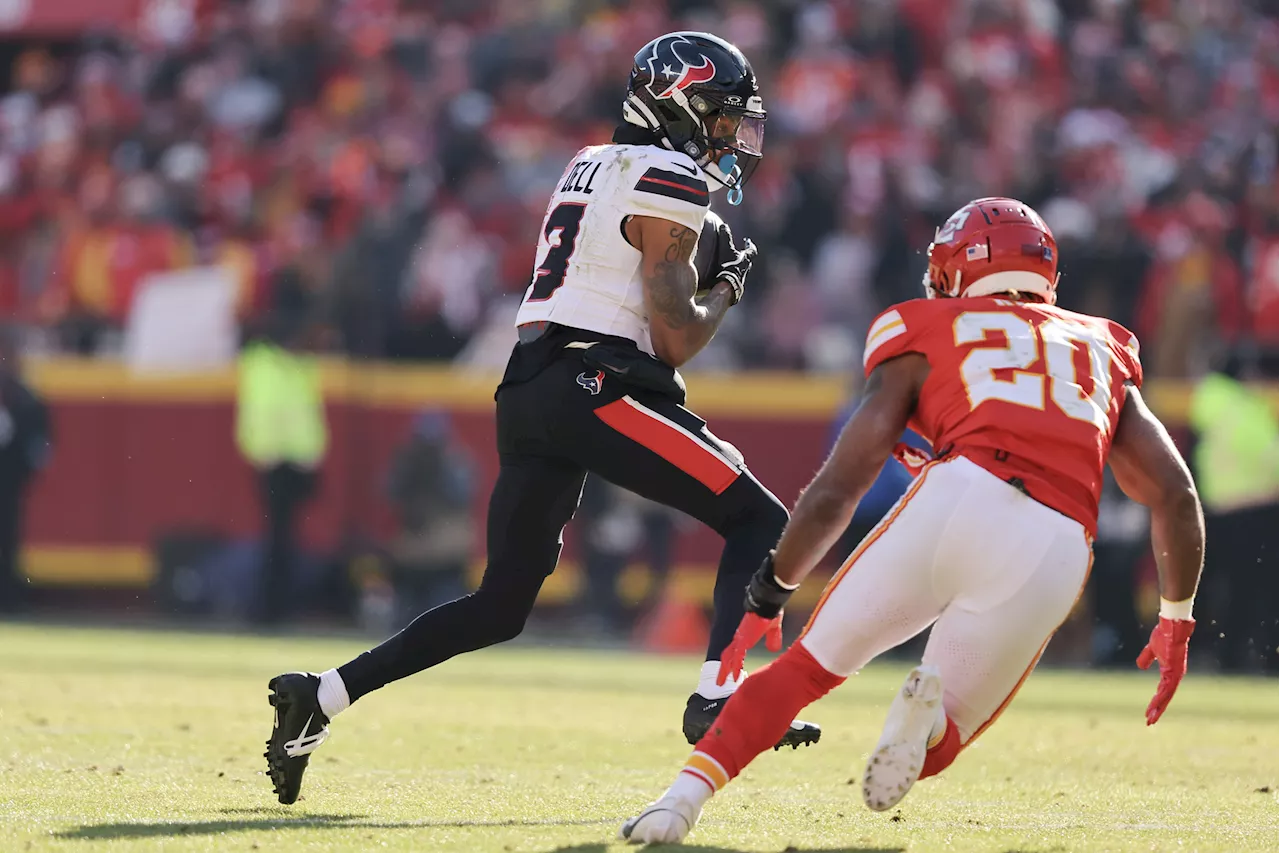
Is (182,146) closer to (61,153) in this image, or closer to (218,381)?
(61,153)

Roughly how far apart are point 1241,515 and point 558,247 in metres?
7.56

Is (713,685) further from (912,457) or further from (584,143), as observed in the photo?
(584,143)

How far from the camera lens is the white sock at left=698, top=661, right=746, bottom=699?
15.9 feet

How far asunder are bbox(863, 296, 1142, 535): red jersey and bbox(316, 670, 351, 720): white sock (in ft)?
5.65

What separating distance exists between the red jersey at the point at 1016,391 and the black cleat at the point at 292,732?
1770 mm

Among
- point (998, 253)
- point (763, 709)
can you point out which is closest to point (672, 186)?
point (998, 253)

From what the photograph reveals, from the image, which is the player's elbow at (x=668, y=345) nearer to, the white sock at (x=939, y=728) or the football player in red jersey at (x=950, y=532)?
the football player in red jersey at (x=950, y=532)

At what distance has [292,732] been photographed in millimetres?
5035

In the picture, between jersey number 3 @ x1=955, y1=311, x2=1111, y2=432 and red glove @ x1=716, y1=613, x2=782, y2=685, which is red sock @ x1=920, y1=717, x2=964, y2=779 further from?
jersey number 3 @ x1=955, y1=311, x2=1111, y2=432

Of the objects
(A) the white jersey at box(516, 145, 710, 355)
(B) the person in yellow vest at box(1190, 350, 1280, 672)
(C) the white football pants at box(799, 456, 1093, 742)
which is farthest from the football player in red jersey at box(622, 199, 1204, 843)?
(B) the person in yellow vest at box(1190, 350, 1280, 672)

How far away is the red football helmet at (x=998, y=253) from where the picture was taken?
177 inches

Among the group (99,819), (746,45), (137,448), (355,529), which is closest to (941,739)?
(99,819)

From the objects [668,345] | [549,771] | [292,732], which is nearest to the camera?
[292,732]

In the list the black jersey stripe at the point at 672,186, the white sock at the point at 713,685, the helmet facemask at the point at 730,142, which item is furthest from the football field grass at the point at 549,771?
the helmet facemask at the point at 730,142
